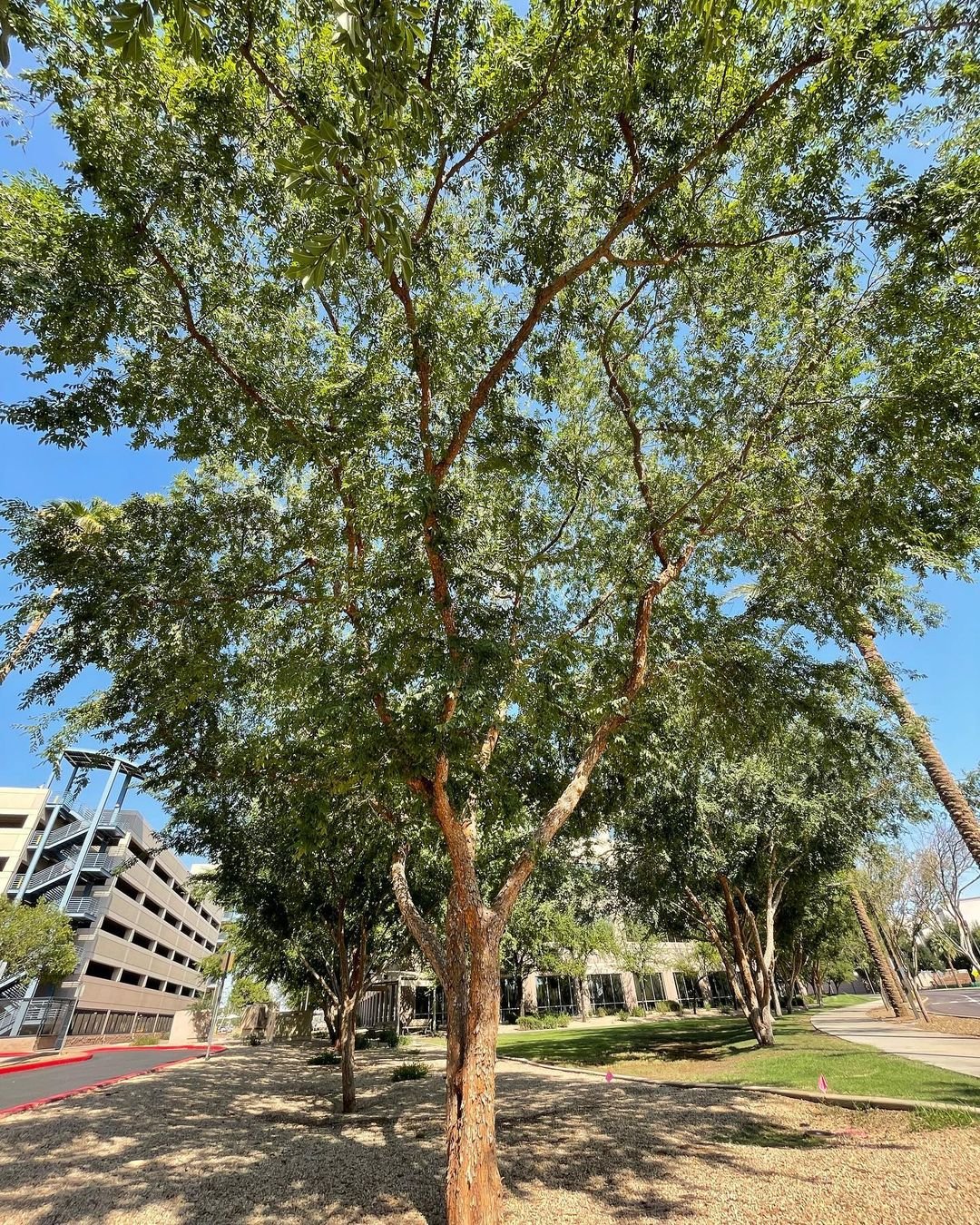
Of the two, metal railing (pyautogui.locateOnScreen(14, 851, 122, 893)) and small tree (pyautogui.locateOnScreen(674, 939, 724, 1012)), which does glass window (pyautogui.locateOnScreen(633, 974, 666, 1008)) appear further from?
metal railing (pyautogui.locateOnScreen(14, 851, 122, 893))

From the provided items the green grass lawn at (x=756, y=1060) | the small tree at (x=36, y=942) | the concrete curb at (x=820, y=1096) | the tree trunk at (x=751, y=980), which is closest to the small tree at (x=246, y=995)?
the small tree at (x=36, y=942)

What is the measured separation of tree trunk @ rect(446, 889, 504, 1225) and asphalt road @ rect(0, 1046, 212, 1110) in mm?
11230

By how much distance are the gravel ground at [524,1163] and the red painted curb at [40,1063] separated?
1115 cm

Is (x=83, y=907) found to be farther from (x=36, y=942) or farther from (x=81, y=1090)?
(x=81, y=1090)

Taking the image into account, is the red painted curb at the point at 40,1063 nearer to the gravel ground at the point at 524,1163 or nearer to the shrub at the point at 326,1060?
the shrub at the point at 326,1060

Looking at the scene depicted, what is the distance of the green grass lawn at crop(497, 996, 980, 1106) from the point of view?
987 cm

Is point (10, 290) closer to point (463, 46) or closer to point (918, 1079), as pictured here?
point (463, 46)

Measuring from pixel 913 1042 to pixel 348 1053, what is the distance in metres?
14.8

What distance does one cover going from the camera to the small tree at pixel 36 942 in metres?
27.5

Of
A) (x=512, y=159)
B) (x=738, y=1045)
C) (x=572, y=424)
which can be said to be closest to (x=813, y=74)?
(x=512, y=159)

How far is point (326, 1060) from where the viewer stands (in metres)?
20.7

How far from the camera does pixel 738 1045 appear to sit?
1784 cm

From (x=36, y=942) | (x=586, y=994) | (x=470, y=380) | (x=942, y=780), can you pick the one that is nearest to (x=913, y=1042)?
(x=942, y=780)

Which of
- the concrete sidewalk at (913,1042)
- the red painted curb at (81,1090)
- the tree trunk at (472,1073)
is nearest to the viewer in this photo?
the tree trunk at (472,1073)
